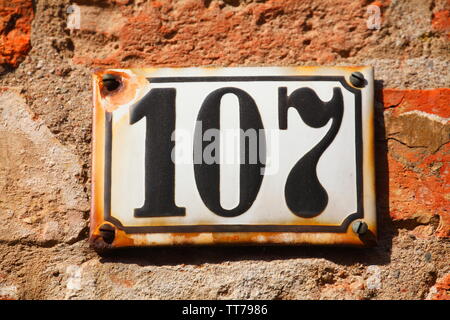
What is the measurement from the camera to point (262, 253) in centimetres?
83

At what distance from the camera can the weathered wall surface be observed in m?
0.82

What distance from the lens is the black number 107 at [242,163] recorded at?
81cm

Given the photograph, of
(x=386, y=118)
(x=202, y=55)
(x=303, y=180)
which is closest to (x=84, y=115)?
(x=202, y=55)

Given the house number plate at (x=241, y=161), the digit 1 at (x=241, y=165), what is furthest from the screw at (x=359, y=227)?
the digit 1 at (x=241, y=165)

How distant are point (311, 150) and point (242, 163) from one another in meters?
0.10

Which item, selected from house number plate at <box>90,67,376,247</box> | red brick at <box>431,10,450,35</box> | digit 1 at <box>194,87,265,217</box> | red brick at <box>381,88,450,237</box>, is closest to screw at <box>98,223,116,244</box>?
house number plate at <box>90,67,376,247</box>

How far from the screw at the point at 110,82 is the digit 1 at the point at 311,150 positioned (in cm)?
25

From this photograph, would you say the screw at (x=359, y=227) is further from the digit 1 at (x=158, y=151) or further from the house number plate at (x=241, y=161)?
the digit 1 at (x=158, y=151)

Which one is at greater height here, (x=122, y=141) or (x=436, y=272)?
(x=122, y=141)

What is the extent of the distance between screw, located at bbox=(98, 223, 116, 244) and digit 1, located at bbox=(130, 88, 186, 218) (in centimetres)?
4

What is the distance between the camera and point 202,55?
87 centimetres

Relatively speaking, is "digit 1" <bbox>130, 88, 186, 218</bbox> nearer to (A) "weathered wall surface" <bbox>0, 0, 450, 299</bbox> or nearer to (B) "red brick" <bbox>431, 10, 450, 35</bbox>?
(A) "weathered wall surface" <bbox>0, 0, 450, 299</bbox>

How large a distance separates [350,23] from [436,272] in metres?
0.40

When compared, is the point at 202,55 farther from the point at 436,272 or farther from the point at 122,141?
the point at 436,272
